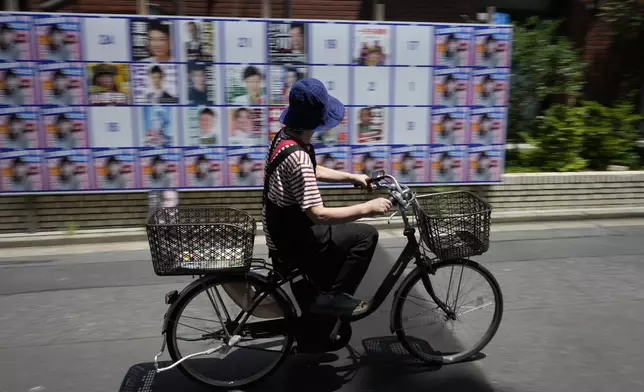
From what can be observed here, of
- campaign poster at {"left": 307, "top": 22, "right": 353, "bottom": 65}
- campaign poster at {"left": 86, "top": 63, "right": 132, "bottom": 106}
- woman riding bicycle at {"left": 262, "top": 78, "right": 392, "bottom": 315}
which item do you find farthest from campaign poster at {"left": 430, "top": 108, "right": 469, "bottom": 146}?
woman riding bicycle at {"left": 262, "top": 78, "right": 392, "bottom": 315}

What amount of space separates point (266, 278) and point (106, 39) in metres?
3.98

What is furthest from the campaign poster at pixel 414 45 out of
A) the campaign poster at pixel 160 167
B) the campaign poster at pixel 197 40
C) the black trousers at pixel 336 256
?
the black trousers at pixel 336 256

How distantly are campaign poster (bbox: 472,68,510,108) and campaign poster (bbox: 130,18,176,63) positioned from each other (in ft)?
11.9

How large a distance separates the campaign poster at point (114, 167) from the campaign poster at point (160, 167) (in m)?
0.11

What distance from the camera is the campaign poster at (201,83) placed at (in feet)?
20.9

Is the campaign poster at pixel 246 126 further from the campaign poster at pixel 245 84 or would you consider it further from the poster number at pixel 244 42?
the poster number at pixel 244 42

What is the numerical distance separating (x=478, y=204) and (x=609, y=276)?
8.71 feet

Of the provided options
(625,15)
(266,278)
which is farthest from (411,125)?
(625,15)

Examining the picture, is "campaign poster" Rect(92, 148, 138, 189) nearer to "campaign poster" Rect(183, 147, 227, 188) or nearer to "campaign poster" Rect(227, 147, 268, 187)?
"campaign poster" Rect(183, 147, 227, 188)

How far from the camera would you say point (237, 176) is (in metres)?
6.68

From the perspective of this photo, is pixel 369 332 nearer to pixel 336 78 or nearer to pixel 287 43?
pixel 336 78

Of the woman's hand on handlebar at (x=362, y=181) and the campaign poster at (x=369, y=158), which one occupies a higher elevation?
the woman's hand on handlebar at (x=362, y=181)

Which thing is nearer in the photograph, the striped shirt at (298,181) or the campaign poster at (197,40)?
the striped shirt at (298,181)

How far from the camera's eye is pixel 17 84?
6.09 m
